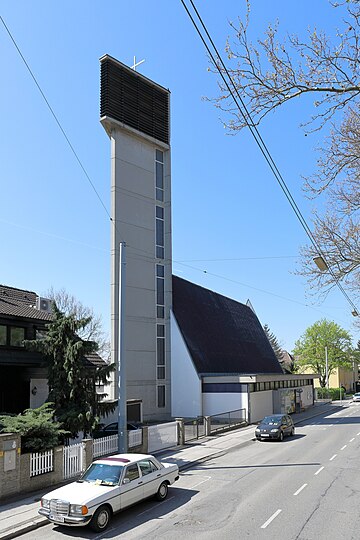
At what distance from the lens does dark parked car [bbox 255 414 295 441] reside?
28656 millimetres

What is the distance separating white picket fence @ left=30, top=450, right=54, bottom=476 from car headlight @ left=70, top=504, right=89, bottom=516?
4.63 m

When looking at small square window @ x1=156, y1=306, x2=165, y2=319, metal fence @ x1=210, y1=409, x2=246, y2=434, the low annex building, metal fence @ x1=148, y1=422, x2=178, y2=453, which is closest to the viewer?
metal fence @ x1=148, y1=422, x2=178, y2=453

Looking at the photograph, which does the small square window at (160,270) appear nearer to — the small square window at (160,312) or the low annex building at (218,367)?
the small square window at (160,312)

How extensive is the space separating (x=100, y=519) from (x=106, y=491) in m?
0.73

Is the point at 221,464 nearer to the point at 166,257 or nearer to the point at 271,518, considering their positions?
the point at 271,518

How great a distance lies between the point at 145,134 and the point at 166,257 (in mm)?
10448

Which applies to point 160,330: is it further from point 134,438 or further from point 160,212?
point 134,438

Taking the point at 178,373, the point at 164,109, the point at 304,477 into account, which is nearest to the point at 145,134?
the point at 164,109

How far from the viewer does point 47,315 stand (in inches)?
1003

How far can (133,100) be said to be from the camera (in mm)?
41594

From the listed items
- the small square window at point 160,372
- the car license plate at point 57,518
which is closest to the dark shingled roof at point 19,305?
the car license plate at point 57,518

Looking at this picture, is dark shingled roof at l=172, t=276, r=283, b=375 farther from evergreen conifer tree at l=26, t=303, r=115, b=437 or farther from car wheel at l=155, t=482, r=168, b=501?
car wheel at l=155, t=482, r=168, b=501

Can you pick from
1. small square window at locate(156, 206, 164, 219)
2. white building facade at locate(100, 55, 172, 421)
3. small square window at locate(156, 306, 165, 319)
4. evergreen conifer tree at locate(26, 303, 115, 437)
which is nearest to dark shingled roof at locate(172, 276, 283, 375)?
small square window at locate(156, 306, 165, 319)

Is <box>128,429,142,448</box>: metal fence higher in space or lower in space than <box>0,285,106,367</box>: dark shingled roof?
lower
